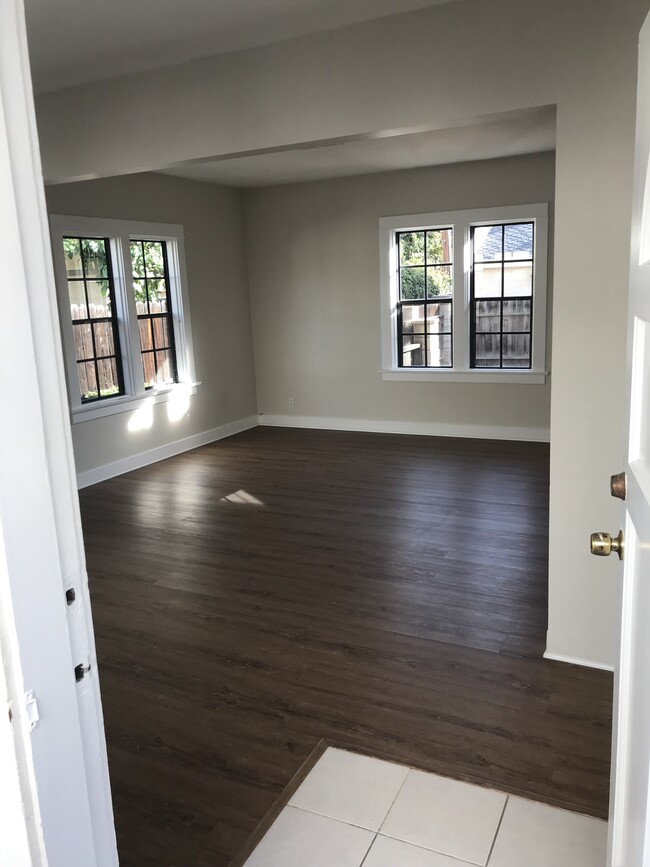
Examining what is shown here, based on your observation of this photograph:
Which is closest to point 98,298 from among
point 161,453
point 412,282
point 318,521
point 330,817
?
point 161,453

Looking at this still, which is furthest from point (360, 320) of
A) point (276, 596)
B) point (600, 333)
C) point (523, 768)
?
point (523, 768)

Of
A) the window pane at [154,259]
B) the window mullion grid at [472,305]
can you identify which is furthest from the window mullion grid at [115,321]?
the window mullion grid at [472,305]

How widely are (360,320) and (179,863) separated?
6328 mm

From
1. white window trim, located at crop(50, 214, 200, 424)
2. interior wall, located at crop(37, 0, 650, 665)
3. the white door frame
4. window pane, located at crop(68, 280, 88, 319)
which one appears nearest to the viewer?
the white door frame

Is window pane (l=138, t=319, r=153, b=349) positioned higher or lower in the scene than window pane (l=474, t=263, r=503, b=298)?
lower

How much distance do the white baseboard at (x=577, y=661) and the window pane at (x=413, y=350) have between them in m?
4.95

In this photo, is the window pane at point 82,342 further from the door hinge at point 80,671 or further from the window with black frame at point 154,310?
the door hinge at point 80,671

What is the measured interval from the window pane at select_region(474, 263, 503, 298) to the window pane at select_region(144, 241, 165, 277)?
3.18m

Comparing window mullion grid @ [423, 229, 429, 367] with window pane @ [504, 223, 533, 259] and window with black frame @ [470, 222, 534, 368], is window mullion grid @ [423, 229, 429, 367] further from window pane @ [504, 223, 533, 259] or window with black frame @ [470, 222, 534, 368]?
window pane @ [504, 223, 533, 259]

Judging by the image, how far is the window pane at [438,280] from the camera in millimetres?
7383

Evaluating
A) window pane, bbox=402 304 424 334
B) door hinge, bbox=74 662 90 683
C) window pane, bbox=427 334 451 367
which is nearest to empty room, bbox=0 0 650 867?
door hinge, bbox=74 662 90 683

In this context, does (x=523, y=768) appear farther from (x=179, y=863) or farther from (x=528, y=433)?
(x=528, y=433)

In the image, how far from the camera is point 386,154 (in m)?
6.23

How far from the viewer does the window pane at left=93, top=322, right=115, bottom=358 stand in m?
6.40
